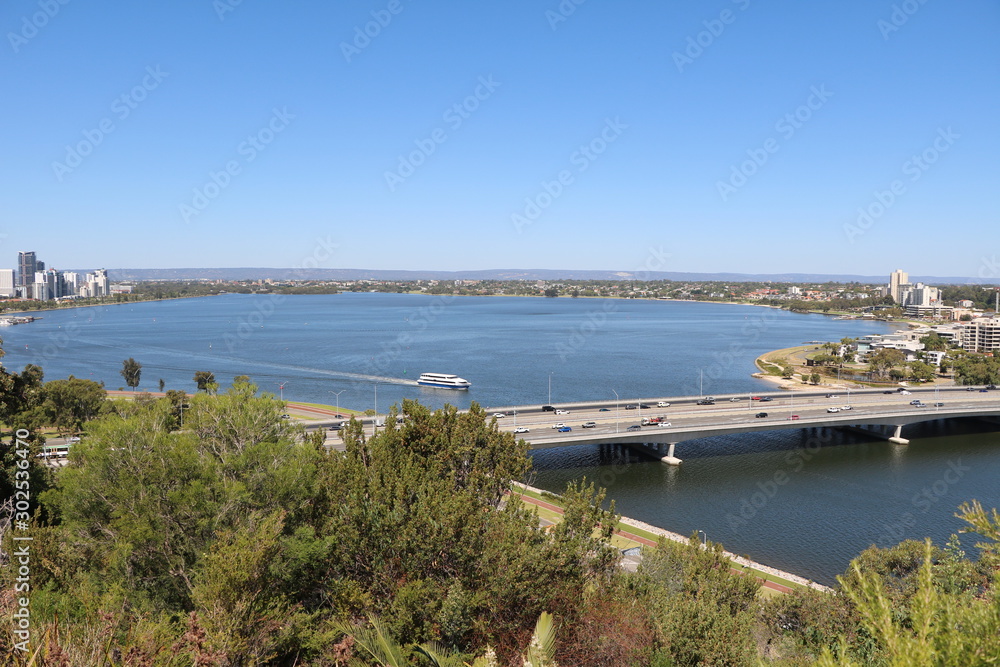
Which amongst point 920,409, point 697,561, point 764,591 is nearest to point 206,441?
point 697,561

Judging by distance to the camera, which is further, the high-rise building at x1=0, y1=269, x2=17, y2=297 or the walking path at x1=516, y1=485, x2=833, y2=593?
the high-rise building at x1=0, y1=269, x2=17, y2=297

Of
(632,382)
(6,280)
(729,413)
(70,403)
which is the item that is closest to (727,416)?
(729,413)

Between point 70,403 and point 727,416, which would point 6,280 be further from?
point 727,416

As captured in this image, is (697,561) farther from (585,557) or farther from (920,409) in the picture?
(920,409)

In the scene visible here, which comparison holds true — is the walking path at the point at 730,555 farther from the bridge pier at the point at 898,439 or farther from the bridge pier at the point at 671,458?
the bridge pier at the point at 898,439

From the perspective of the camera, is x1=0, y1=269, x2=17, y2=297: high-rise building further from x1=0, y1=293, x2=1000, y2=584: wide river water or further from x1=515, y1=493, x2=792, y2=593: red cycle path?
x1=515, y1=493, x2=792, y2=593: red cycle path

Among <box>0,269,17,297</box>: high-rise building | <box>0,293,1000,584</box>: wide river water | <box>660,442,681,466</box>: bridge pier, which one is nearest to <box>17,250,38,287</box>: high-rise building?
<box>0,269,17,297</box>: high-rise building
